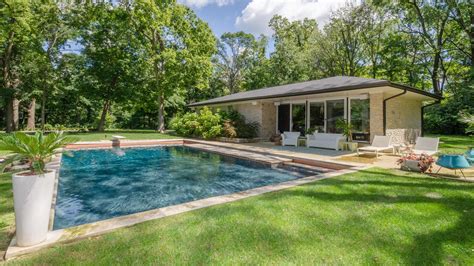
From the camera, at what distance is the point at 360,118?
37.9ft

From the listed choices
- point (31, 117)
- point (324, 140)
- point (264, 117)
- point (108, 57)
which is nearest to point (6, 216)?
point (324, 140)

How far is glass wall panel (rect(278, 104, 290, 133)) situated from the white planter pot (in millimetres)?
13696

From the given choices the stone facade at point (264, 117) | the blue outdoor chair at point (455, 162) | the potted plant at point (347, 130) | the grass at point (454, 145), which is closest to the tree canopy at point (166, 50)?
the grass at point (454, 145)

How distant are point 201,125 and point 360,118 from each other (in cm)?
1050

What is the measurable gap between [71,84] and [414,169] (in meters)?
31.4

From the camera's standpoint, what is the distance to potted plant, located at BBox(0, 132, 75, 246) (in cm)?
278

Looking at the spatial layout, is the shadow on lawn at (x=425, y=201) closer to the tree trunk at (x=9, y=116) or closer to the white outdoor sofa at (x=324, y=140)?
the white outdoor sofa at (x=324, y=140)

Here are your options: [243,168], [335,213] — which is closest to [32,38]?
[243,168]

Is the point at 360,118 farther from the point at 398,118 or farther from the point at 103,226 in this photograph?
the point at 103,226

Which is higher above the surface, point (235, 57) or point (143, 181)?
point (235, 57)

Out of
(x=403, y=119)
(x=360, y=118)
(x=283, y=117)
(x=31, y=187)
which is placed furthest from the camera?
(x=283, y=117)

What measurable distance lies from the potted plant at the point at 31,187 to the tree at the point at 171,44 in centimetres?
1954

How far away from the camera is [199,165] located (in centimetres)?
963

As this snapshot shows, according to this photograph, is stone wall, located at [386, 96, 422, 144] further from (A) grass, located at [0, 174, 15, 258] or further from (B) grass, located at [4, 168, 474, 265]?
(A) grass, located at [0, 174, 15, 258]
